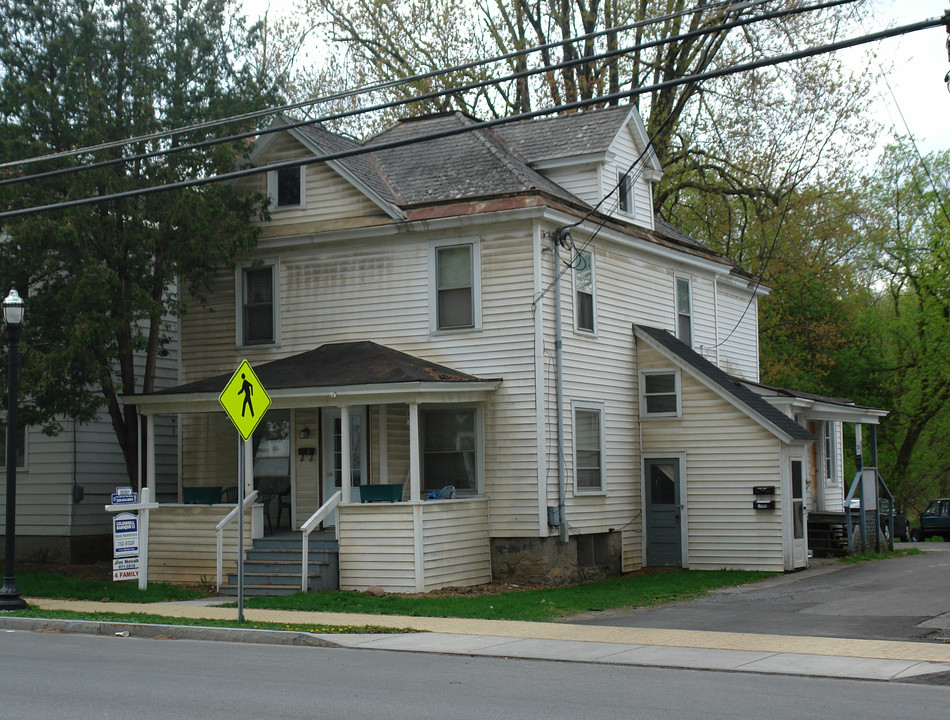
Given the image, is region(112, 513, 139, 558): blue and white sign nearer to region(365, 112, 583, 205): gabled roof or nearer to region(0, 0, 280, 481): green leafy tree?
region(0, 0, 280, 481): green leafy tree

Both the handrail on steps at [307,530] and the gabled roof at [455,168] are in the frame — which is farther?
the gabled roof at [455,168]

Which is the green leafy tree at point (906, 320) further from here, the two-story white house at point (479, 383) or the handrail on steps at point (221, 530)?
the handrail on steps at point (221, 530)

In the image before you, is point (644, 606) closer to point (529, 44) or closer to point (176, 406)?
point (176, 406)

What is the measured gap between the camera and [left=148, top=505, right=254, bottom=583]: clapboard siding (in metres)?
19.5

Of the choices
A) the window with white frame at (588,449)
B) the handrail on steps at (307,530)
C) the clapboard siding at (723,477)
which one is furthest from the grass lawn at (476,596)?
the window with white frame at (588,449)

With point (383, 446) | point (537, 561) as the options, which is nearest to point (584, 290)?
point (383, 446)

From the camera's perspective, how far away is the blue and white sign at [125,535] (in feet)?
61.3

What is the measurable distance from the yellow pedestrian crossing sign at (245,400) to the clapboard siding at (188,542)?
5.59 metres

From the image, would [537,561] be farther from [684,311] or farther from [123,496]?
[684,311]

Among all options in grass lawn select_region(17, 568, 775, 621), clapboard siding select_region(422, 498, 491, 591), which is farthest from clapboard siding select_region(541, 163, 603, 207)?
grass lawn select_region(17, 568, 775, 621)

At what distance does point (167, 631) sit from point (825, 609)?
881 centimetres

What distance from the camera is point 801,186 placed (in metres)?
35.7

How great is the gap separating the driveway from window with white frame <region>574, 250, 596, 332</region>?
5.59m

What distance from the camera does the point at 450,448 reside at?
20547 mm
